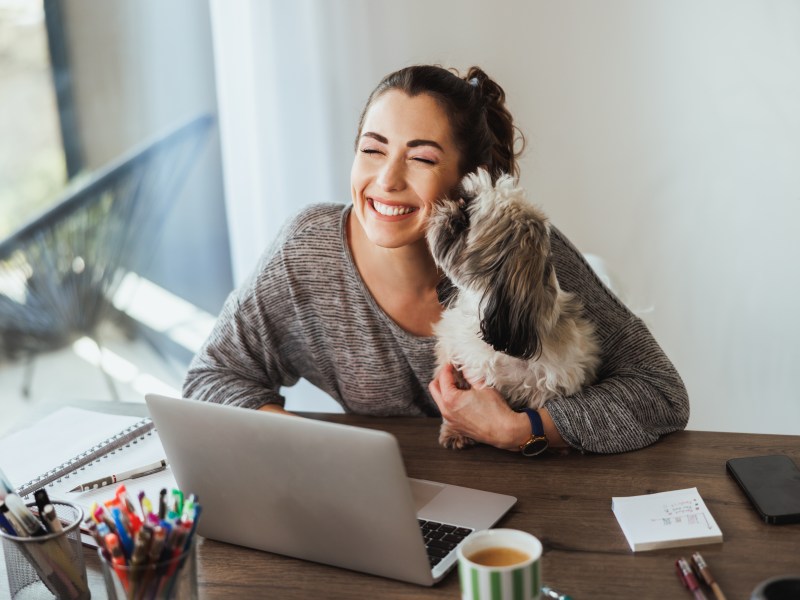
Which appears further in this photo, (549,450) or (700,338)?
(700,338)

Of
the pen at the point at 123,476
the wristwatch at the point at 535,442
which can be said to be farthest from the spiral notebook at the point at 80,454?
the wristwatch at the point at 535,442

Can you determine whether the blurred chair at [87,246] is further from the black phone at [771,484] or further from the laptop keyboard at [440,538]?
the black phone at [771,484]

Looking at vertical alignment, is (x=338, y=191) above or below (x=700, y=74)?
below

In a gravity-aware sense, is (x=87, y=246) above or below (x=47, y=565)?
below

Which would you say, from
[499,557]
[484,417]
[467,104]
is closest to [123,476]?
[484,417]

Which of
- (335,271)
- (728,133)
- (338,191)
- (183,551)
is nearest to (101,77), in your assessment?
(338,191)

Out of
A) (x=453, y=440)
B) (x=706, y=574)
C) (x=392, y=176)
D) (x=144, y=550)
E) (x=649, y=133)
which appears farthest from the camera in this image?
(x=649, y=133)

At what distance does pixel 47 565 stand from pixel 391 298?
3.06 feet

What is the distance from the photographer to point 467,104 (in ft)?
5.91

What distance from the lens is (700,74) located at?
2752mm

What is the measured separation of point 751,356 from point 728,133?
30.2 inches

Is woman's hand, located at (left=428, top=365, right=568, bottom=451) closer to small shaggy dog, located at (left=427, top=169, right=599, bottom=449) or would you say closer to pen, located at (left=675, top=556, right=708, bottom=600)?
small shaggy dog, located at (left=427, top=169, right=599, bottom=449)

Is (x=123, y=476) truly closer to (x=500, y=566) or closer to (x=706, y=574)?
(x=500, y=566)

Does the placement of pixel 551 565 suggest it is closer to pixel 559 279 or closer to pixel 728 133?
pixel 559 279
